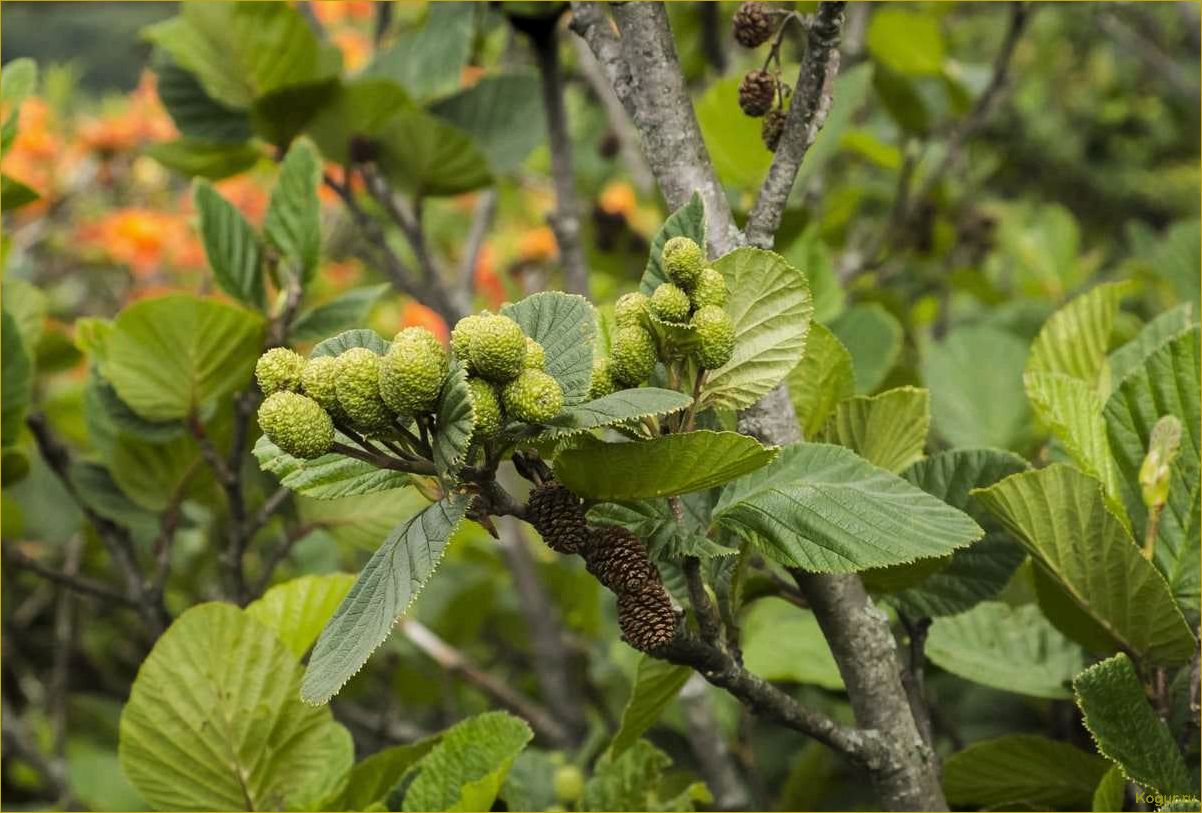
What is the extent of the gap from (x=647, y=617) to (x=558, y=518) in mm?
72

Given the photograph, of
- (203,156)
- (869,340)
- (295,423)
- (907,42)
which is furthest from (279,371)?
(907,42)

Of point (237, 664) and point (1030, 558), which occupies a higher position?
point (1030, 558)

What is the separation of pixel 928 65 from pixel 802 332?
1.18 metres

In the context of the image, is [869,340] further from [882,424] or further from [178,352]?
[178,352]

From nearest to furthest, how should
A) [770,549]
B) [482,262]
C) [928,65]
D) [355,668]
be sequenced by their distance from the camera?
[355,668], [770,549], [928,65], [482,262]

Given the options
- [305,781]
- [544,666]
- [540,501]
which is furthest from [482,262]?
[540,501]

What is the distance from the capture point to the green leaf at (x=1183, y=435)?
0.80 meters

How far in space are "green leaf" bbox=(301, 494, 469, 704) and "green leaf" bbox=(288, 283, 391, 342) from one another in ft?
2.08

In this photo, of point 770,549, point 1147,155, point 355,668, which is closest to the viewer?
point 355,668

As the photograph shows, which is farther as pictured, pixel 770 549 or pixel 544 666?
pixel 544 666

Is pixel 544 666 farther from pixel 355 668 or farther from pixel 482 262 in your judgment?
pixel 482 262

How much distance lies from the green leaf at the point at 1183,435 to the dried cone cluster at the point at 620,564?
1.23ft

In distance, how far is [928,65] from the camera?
1719mm

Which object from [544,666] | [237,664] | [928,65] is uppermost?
[928,65]
